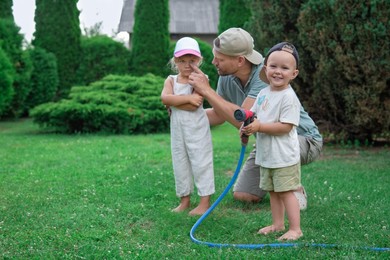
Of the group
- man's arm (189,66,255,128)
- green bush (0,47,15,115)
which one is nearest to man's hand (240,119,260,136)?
man's arm (189,66,255,128)

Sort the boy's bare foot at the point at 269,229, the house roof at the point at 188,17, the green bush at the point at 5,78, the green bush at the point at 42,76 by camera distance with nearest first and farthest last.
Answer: the boy's bare foot at the point at 269,229 → the green bush at the point at 5,78 → the green bush at the point at 42,76 → the house roof at the point at 188,17

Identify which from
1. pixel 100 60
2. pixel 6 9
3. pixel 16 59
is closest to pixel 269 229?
pixel 16 59

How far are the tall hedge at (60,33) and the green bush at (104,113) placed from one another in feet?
12.1

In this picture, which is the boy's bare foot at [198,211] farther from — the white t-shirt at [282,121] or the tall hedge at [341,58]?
the tall hedge at [341,58]

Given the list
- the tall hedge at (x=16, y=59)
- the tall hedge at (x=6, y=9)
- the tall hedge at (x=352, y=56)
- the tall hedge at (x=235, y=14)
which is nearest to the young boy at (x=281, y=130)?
the tall hedge at (x=352, y=56)

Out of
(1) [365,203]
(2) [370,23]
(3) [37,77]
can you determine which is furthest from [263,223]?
(3) [37,77]

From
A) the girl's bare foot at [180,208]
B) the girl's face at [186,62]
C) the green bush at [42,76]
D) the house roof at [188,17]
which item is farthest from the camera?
the house roof at [188,17]

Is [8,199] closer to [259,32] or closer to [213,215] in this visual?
[213,215]

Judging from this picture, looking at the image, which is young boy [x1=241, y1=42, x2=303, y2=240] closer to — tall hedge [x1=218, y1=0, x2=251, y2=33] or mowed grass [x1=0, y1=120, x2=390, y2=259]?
mowed grass [x1=0, y1=120, x2=390, y2=259]

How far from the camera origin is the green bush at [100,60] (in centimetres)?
1489

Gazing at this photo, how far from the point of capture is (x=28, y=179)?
18.1 ft

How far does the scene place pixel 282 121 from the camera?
10.9 ft

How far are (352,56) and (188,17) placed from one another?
77.0ft

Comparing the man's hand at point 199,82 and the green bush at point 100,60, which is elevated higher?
the green bush at point 100,60
